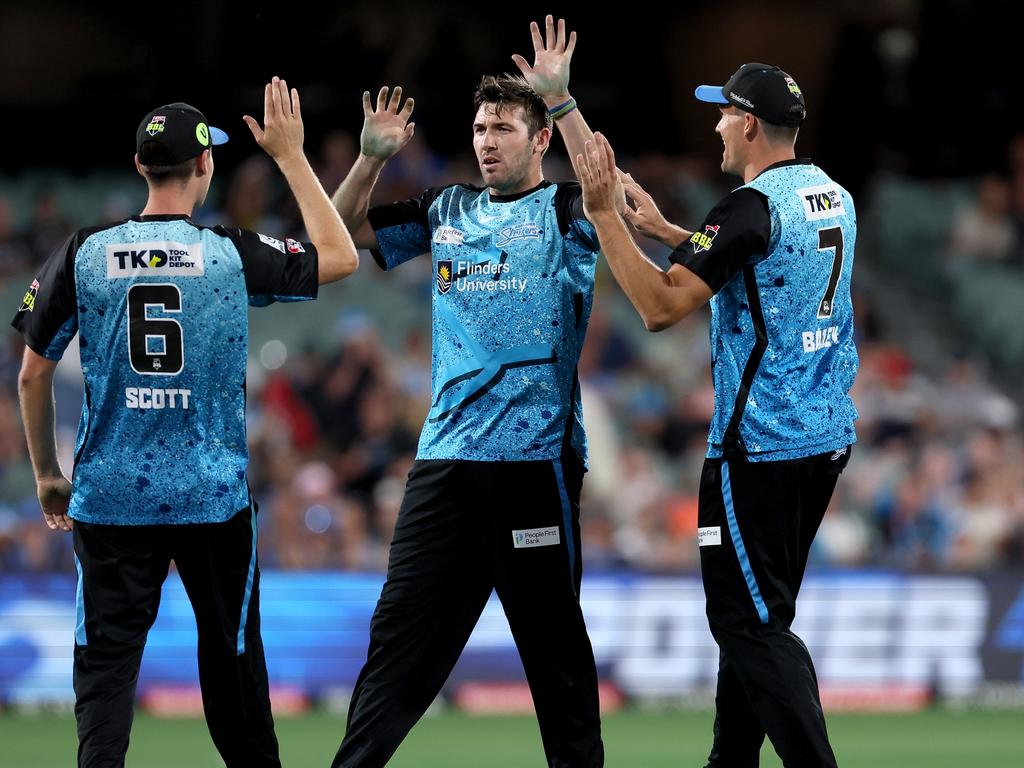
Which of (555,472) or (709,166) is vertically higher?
(709,166)

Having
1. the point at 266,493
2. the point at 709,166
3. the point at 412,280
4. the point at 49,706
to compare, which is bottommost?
the point at 49,706

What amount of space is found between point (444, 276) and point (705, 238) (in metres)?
1.06

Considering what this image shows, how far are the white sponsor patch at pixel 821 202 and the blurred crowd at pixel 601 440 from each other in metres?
5.29

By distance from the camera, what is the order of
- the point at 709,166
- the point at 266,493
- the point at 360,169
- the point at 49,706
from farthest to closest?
the point at 709,166, the point at 266,493, the point at 49,706, the point at 360,169

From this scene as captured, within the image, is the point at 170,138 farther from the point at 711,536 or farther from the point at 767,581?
the point at 767,581

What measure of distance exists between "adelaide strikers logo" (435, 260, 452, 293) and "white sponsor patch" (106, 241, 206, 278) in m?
1.05

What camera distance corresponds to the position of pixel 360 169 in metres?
6.17

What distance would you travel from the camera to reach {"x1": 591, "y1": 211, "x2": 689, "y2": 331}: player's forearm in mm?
5465

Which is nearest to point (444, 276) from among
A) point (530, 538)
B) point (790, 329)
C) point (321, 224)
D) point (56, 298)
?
point (321, 224)

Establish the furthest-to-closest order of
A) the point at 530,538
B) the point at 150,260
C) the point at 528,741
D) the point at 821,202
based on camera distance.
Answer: the point at 528,741 → the point at 530,538 → the point at 821,202 → the point at 150,260

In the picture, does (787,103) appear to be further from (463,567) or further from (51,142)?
(51,142)

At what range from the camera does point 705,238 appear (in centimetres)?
553

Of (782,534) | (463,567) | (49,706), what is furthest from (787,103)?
(49,706)

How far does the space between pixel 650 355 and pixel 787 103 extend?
7.97 m
